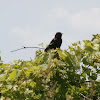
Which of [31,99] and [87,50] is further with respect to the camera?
[87,50]

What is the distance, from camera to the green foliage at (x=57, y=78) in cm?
307

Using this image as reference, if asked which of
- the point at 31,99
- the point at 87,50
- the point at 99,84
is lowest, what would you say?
the point at 31,99

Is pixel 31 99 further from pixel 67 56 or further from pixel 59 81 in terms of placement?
pixel 67 56

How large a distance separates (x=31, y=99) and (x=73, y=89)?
617 mm

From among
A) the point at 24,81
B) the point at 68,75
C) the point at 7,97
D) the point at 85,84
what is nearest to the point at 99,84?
the point at 85,84

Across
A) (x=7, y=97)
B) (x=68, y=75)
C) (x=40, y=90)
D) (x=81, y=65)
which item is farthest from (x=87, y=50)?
(x=7, y=97)

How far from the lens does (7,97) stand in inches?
125

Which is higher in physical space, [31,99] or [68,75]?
[68,75]

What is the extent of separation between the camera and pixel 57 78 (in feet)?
10.9

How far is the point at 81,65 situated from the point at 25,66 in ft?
2.81

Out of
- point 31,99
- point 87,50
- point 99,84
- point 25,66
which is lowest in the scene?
point 31,99

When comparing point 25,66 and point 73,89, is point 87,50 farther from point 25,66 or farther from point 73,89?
point 25,66

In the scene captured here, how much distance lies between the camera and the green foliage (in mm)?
3070

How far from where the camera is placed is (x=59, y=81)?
3301 millimetres
